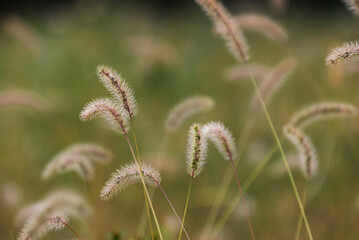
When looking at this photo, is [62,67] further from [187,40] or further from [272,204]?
[272,204]

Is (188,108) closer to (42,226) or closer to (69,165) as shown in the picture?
(69,165)

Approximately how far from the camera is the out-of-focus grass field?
2.31 meters

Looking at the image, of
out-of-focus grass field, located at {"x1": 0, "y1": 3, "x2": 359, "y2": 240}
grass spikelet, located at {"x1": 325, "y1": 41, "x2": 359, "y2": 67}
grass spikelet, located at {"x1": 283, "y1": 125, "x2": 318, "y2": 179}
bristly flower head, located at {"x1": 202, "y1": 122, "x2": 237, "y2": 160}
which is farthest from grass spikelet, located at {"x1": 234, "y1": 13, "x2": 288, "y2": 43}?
bristly flower head, located at {"x1": 202, "y1": 122, "x2": 237, "y2": 160}

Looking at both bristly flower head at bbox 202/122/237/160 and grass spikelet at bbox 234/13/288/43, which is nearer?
bristly flower head at bbox 202/122/237/160

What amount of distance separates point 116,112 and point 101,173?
1.52 meters

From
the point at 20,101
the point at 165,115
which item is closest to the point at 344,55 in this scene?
the point at 20,101

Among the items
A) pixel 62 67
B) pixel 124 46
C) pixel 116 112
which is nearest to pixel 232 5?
pixel 124 46

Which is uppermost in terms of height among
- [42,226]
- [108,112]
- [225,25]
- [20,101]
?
[20,101]

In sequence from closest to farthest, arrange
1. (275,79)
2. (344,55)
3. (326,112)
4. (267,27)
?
(344,55)
(326,112)
(275,79)
(267,27)

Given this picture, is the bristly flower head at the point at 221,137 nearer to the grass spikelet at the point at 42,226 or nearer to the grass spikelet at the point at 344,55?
the grass spikelet at the point at 344,55

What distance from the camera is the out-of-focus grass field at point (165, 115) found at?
2.31 m

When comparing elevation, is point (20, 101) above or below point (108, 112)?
above

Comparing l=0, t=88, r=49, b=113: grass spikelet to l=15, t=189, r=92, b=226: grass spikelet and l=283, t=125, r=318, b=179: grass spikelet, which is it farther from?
l=283, t=125, r=318, b=179: grass spikelet

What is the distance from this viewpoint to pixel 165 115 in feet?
11.5
